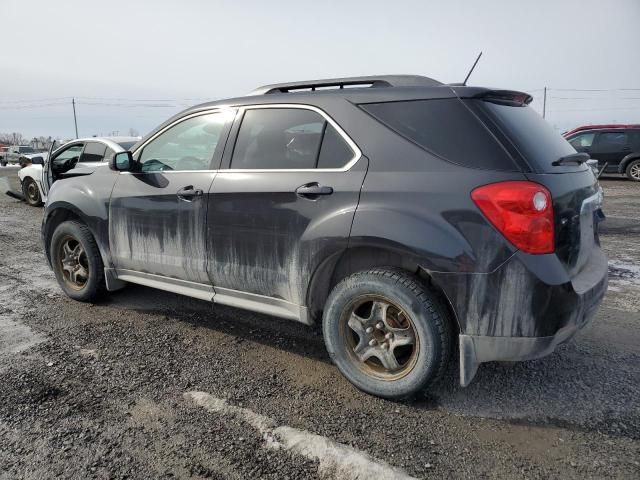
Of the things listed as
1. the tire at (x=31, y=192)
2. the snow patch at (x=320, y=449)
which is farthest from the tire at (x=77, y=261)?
the tire at (x=31, y=192)

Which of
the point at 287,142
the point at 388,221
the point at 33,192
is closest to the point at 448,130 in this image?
the point at 388,221

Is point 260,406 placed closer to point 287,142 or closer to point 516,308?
point 516,308

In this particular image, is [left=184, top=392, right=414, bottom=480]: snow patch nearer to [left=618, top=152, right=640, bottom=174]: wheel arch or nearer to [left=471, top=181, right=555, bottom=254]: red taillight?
[left=471, top=181, right=555, bottom=254]: red taillight

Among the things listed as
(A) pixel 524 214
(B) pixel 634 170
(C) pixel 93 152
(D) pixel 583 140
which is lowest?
(B) pixel 634 170

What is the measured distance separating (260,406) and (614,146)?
16.7m

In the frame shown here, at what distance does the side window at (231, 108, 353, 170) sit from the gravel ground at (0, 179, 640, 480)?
138cm

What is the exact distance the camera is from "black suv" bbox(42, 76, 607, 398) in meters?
2.46

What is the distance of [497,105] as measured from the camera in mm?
2742

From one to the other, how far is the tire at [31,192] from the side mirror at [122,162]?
28.9ft

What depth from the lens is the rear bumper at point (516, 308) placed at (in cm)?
240

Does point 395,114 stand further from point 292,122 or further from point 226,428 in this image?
point 226,428

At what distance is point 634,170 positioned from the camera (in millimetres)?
15555

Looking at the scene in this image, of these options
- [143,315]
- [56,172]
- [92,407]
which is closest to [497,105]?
[92,407]

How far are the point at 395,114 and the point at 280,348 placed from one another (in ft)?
6.15
